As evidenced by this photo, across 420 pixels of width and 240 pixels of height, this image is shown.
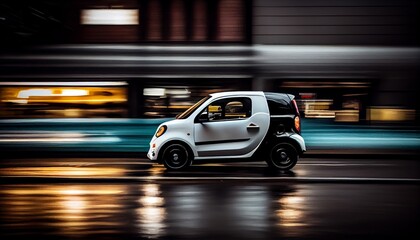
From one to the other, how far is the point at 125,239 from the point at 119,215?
140 centimetres

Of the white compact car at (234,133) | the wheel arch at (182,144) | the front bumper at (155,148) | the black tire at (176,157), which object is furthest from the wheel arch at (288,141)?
the front bumper at (155,148)

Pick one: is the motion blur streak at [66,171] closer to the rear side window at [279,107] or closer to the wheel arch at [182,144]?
the wheel arch at [182,144]

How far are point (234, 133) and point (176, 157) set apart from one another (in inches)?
50.3

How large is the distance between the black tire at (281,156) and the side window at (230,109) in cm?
90

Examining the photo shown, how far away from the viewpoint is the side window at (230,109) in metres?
12.3

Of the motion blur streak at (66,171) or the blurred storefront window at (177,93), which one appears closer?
the motion blur streak at (66,171)

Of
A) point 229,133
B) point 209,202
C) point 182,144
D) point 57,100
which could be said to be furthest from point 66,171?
point 209,202

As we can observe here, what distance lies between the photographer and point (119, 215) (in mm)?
7641

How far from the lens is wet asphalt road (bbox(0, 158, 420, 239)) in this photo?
22.0 feet

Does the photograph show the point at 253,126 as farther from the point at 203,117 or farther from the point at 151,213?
the point at 151,213

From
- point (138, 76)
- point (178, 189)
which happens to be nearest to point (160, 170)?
point (178, 189)

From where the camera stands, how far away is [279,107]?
12.4 m

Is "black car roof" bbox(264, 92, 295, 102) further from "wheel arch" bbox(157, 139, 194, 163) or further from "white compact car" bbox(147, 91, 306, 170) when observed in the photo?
"wheel arch" bbox(157, 139, 194, 163)

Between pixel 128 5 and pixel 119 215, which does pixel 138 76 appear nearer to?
pixel 128 5
